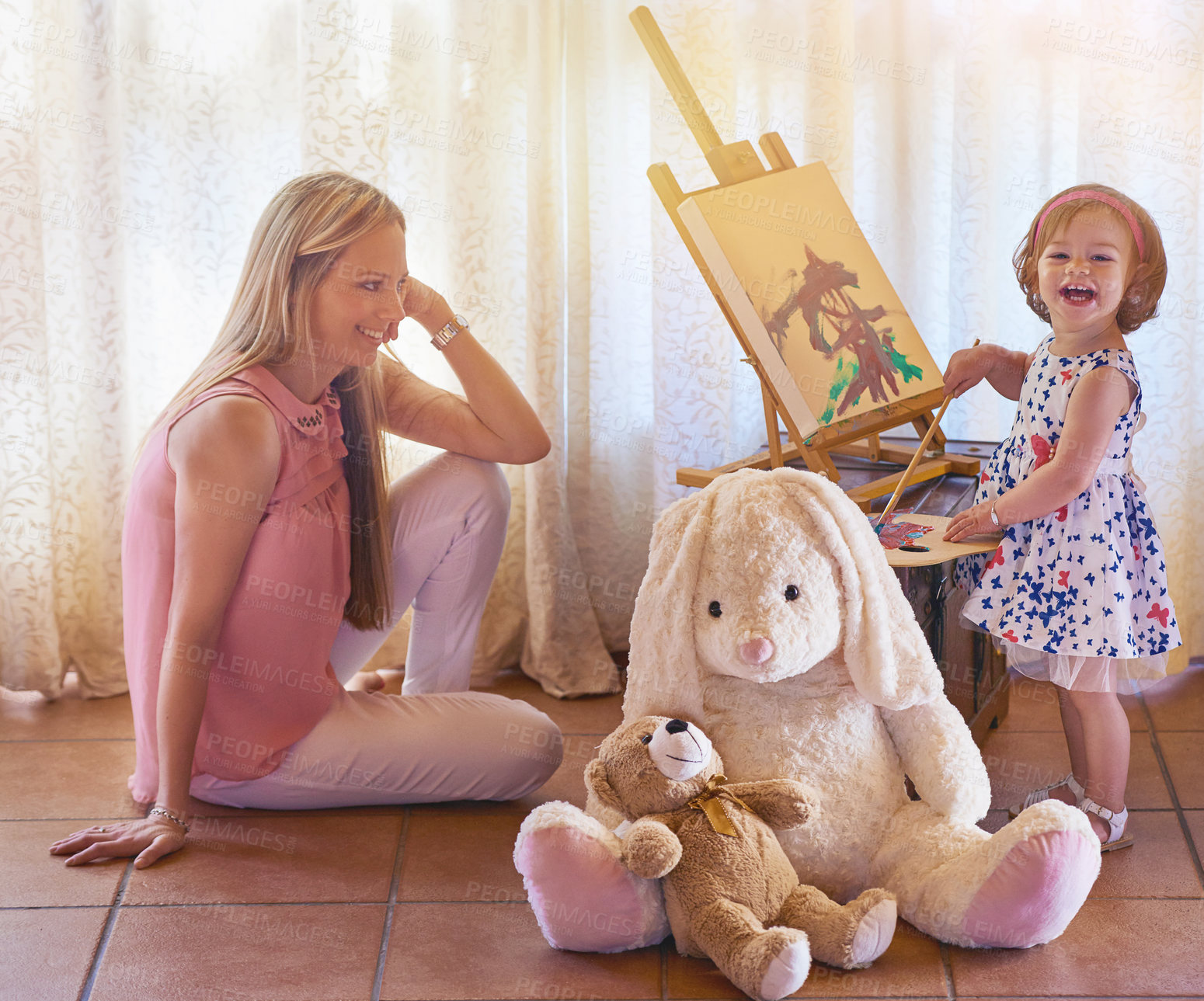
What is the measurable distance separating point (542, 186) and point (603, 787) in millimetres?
1149

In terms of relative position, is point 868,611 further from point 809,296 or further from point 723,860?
point 809,296

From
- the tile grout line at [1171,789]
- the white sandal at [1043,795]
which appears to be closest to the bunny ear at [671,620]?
the white sandal at [1043,795]

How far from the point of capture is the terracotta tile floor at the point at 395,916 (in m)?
1.28

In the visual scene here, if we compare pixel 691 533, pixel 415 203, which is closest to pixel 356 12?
pixel 415 203

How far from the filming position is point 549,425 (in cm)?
215

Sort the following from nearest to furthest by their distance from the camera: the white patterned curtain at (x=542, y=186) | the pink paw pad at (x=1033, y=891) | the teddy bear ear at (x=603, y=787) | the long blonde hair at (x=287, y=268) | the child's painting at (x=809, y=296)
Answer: the pink paw pad at (x=1033, y=891), the teddy bear ear at (x=603, y=787), the long blonde hair at (x=287, y=268), the child's painting at (x=809, y=296), the white patterned curtain at (x=542, y=186)

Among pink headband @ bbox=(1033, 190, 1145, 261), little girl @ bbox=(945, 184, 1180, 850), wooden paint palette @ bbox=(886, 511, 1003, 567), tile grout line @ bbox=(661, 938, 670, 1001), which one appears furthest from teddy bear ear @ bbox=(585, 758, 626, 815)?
pink headband @ bbox=(1033, 190, 1145, 261)

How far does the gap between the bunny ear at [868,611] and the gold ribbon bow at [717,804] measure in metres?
0.18

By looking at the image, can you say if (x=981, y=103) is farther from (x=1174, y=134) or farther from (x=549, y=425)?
(x=549, y=425)

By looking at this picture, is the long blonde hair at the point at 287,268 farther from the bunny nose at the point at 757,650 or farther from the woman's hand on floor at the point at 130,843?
the bunny nose at the point at 757,650

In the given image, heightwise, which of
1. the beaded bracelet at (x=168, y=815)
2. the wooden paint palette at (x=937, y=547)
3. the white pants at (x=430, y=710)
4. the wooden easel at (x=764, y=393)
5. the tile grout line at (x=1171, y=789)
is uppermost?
the wooden easel at (x=764, y=393)

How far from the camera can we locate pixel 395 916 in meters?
1.43

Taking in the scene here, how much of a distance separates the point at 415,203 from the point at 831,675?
1.19m

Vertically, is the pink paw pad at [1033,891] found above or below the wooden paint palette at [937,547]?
below
